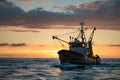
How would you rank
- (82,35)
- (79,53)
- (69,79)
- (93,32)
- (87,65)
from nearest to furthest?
(69,79) < (79,53) < (87,65) < (82,35) < (93,32)

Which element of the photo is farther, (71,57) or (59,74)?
(71,57)

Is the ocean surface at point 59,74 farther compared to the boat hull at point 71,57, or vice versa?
the boat hull at point 71,57

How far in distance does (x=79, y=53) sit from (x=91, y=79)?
33287mm

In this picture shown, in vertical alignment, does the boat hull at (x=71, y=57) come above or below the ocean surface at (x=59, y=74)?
above

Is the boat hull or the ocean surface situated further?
the boat hull

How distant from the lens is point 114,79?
56.3 m

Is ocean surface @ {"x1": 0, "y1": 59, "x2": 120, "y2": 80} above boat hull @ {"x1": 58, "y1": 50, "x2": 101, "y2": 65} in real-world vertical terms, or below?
below

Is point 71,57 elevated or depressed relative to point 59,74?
elevated

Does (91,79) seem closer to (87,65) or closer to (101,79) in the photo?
(101,79)

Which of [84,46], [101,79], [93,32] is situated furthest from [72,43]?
[101,79]

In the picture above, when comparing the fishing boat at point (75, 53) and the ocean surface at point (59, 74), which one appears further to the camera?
the fishing boat at point (75, 53)

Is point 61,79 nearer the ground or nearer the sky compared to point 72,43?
nearer the ground

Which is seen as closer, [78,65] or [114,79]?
[114,79]

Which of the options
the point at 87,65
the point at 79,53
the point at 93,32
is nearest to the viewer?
the point at 79,53
